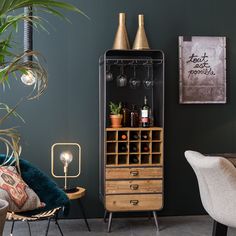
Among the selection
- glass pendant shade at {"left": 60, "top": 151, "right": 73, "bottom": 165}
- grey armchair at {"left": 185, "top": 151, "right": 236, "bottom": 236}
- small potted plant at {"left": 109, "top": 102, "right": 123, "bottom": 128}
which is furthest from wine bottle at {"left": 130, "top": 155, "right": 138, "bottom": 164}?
grey armchair at {"left": 185, "top": 151, "right": 236, "bottom": 236}

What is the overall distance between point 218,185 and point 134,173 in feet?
5.65

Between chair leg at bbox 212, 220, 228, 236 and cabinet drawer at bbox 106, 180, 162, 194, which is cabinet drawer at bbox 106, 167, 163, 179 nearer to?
cabinet drawer at bbox 106, 180, 162, 194

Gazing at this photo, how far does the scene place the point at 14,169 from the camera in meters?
3.82

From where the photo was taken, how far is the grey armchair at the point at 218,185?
2561 millimetres

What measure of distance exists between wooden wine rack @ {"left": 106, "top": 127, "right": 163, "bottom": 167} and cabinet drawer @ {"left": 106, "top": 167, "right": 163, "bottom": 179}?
0.16 feet

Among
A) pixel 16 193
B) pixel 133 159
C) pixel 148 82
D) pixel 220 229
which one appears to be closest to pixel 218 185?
pixel 220 229

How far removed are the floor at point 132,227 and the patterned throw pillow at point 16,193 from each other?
691 mm

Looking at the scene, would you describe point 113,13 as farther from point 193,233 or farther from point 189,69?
point 193,233

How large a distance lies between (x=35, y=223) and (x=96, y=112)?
4.33 feet

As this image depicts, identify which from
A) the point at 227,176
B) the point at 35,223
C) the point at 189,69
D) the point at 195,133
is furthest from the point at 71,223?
the point at 227,176

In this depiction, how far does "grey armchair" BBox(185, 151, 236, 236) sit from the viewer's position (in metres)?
2.56

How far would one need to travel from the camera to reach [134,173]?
4.33m

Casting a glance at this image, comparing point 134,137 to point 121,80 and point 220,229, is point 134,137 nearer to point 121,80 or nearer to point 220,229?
point 121,80

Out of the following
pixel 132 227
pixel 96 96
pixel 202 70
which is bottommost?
pixel 132 227
